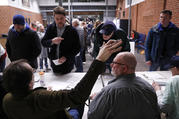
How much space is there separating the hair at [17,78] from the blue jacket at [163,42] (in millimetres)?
2396

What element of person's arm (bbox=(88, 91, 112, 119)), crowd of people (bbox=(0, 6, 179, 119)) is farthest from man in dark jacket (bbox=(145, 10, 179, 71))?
person's arm (bbox=(88, 91, 112, 119))

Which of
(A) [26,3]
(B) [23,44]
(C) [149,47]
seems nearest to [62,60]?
(B) [23,44]

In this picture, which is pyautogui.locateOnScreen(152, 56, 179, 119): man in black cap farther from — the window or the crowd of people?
the window

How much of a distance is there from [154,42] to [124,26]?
23.4ft

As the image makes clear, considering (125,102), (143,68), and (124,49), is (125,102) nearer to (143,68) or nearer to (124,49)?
(124,49)

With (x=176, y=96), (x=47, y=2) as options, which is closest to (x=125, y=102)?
(x=176, y=96)

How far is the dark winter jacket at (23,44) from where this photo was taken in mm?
2225

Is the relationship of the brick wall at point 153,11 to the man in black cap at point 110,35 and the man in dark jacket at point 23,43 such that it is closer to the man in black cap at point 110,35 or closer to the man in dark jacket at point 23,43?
the man in black cap at point 110,35

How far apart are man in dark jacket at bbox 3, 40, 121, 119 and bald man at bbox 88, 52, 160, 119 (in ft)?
0.93

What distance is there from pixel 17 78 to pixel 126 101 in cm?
73

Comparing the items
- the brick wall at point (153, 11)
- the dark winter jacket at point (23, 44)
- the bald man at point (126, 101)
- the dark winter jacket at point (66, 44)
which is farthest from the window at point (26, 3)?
the bald man at point (126, 101)

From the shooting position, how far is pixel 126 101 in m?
1.00

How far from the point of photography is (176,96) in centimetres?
118

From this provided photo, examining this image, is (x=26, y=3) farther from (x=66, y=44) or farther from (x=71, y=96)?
(x=71, y=96)
